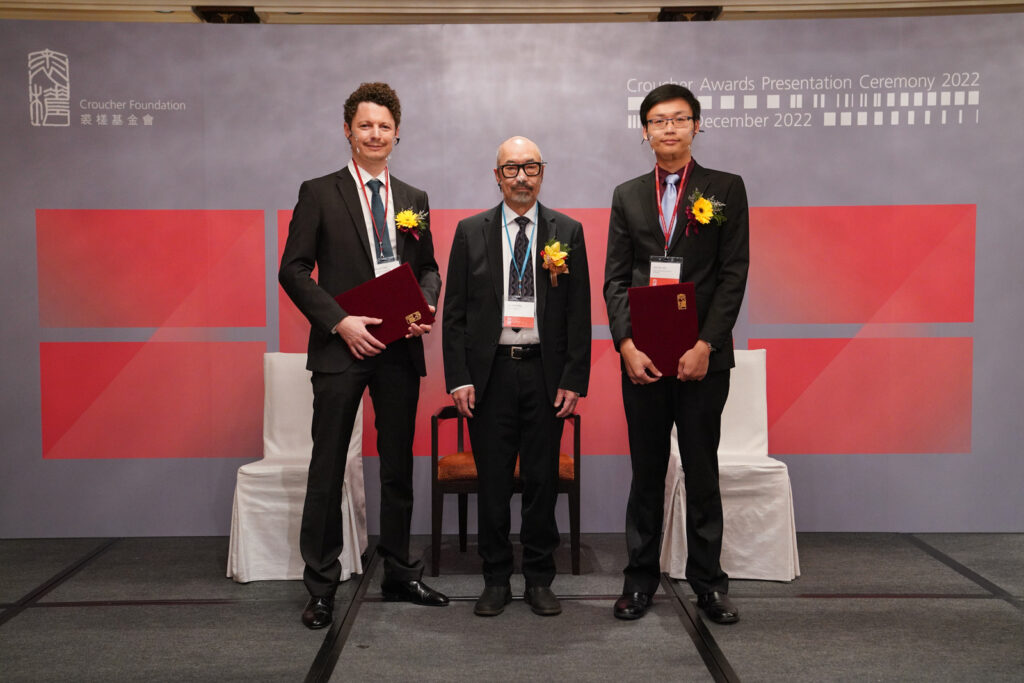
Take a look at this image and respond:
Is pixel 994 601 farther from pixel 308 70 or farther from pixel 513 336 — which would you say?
pixel 308 70

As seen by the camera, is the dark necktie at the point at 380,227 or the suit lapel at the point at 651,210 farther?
the dark necktie at the point at 380,227

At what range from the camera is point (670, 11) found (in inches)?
198

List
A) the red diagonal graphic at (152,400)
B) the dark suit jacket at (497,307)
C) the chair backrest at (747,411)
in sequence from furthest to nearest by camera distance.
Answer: the red diagonal graphic at (152,400) < the chair backrest at (747,411) < the dark suit jacket at (497,307)

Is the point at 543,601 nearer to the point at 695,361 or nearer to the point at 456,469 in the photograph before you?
the point at 456,469

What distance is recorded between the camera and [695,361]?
9.73 feet

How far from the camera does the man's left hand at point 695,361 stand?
117 inches

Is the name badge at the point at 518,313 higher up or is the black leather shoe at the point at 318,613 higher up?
the name badge at the point at 518,313

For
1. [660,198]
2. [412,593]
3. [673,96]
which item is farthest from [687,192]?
[412,593]

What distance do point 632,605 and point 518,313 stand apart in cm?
120

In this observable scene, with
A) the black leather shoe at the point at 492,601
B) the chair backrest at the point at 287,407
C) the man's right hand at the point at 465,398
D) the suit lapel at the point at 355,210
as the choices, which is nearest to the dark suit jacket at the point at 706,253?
the man's right hand at the point at 465,398

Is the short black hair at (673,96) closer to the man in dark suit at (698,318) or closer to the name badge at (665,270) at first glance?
the man in dark suit at (698,318)

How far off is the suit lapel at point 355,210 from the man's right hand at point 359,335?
248mm

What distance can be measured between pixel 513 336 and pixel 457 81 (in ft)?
5.87

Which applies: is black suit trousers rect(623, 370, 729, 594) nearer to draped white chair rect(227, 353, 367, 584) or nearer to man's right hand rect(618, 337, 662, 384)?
man's right hand rect(618, 337, 662, 384)
